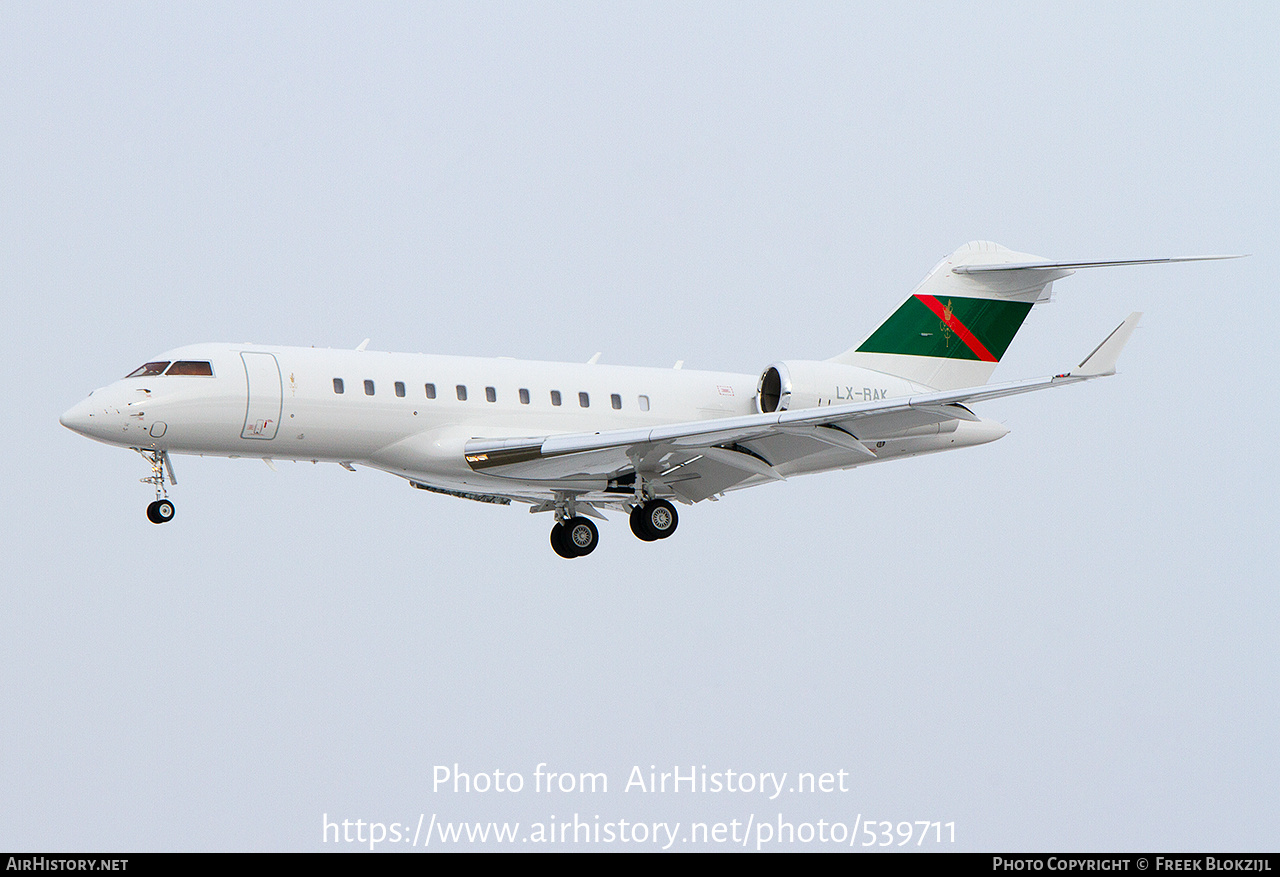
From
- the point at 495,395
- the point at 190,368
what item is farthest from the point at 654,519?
the point at 190,368

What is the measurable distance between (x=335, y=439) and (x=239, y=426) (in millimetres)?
1345

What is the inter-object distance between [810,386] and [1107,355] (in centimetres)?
540

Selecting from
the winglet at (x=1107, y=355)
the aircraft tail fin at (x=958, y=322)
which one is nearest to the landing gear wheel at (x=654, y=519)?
the aircraft tail fin at (x=958, y=322)

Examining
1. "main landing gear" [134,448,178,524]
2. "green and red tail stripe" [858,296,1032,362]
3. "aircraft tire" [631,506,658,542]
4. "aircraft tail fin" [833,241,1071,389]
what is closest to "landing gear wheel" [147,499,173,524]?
"main landing gear" [134,448,178,524]

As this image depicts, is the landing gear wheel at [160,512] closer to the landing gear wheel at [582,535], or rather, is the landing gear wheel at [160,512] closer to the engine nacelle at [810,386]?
the landing gear wheel at [582,535]

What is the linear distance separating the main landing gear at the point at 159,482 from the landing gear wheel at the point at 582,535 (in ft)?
20.8

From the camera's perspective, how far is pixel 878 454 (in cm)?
2553

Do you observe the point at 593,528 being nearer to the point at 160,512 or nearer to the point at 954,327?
the point at 160,512

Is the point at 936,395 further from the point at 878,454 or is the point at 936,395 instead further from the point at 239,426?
the point at 239,426

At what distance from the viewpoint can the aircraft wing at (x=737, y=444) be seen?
21422 mm

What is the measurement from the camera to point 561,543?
25688 mm

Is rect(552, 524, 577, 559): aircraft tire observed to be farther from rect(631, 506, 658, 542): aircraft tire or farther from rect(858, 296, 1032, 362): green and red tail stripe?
rect(858, 296, 1032, 362): green and red tail stripe

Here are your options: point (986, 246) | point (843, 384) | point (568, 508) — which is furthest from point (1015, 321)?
point (568, 508)

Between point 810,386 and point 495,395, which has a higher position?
point 495,395
